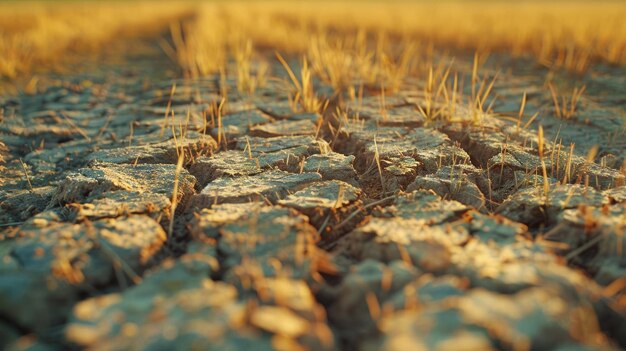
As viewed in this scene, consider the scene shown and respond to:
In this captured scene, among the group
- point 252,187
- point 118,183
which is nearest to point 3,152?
point 118,183

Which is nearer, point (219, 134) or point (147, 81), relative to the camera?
point (219, 134)

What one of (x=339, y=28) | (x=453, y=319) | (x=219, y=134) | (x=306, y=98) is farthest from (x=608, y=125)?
(x=339, y=28)

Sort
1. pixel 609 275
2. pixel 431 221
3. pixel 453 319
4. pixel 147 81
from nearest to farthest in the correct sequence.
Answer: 1. pixel 453 319
2. pixel 609 275
3. pixel 431 221
4. pixel 147 81

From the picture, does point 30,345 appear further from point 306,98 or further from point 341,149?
point 306,98

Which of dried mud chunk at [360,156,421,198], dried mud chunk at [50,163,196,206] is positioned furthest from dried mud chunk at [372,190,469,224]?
Answer: dried mud chunk at [50,163,196,206]

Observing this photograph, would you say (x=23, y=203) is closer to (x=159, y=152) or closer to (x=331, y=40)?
(x=159, y=152)

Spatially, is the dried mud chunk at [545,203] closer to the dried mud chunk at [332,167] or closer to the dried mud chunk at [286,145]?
the dried mud chunk at [332,167]
